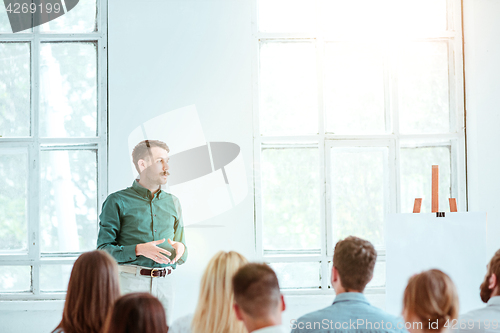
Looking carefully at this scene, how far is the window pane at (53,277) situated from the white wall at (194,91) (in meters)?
0.15

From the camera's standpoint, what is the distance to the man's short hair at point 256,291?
1397mm

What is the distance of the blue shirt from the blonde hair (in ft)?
0.86

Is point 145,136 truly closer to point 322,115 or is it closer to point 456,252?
point 322,115

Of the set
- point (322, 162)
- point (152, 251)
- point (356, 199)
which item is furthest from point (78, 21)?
point (356, 199)

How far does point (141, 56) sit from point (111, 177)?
39.6 inches

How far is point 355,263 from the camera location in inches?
66.8

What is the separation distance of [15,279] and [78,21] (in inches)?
87.0

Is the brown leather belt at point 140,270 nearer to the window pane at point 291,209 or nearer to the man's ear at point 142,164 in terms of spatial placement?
the man's ear at point 142,164

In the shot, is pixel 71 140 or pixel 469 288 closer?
pixel 469 288

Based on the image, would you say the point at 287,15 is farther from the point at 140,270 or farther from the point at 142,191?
the point at 140,270

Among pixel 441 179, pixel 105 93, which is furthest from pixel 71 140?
pixel 441 179

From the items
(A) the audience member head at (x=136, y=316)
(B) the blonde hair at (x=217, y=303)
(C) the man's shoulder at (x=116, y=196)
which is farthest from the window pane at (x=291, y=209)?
(A) the audience member head at (x=136, y=316)

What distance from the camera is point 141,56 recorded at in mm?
3213

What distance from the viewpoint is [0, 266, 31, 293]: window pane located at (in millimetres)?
3260
